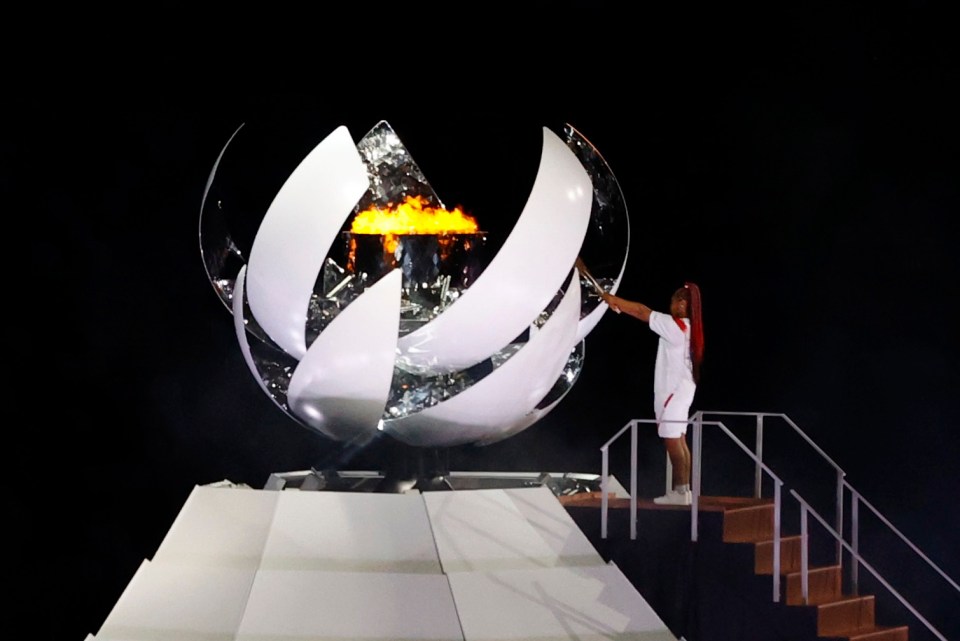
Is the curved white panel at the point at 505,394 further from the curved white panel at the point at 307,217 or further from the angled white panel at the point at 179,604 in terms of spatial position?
the angled white panel at the point at 179,604

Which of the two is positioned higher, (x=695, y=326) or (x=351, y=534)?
(x=695, y=326)

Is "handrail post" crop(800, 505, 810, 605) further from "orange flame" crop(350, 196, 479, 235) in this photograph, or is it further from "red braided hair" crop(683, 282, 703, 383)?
"orange flame" crop(350, 196, 479, 235)

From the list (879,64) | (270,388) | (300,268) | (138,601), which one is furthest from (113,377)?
(879,64)

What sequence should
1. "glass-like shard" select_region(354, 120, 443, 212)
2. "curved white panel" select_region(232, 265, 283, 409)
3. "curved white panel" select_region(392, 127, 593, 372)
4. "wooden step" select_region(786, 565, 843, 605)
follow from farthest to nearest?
1. "glass-like shard" select_region(354, 120, 443, 212)
2. "curved white panel" select_region(232, 265, 283, 409)
3. "curved white panel" select_region(392, 127, 593, 372)
4. "wooden step" select_region(786, 565, 843, 605)

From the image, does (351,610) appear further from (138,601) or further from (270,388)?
(270,388)

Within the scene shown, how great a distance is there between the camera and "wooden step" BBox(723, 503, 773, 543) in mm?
8326

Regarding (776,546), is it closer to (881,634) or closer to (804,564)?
(804,564)

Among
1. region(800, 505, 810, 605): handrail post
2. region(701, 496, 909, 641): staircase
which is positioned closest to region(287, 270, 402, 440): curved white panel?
region(701, 496, 909, 641): staircase

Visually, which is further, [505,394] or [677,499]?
[505,394]

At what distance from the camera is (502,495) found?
909 centimetres

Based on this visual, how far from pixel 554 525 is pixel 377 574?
1.04 meters

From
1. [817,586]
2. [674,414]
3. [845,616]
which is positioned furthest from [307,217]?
[845,616]

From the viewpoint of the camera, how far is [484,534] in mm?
8742

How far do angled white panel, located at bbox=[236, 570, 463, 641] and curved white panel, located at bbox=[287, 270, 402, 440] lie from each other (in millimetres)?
1177
